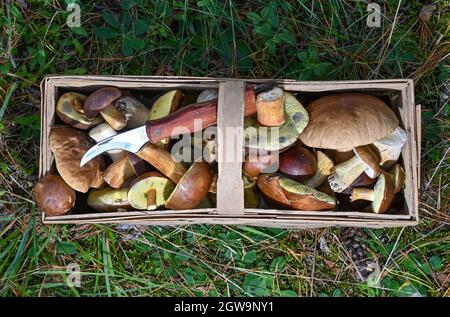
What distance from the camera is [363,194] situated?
235 centimetres

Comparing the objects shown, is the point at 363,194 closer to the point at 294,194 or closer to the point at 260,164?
the point at 294,194

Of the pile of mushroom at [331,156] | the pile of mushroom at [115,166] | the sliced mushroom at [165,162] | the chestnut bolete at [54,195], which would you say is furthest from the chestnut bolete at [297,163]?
the chestnut bolete at [54,195]

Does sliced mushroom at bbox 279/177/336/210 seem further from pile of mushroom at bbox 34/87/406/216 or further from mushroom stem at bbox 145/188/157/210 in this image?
mushroom stem at bbox 145/188/157/210

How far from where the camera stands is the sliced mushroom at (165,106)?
2363 millimetres

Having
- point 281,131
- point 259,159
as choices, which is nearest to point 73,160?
point 259,159

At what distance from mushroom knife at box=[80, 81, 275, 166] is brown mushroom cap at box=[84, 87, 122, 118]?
0.53 ft

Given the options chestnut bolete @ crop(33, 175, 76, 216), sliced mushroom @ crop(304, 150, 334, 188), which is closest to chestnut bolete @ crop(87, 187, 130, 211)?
chestnut bolete @ crop(33, 175, 76, 216)

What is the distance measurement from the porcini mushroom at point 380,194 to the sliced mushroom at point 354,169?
0.14 ft

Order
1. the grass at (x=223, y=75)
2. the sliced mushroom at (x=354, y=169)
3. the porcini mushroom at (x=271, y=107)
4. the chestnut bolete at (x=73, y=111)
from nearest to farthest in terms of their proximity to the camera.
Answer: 1. the porcini mushroom at (x=271, y=107)
2. the sliced mushroom at (x=354, y=169)
3. the chestnut bolete at (x=73, y=111)
4. the grass at (x=223, y=75)

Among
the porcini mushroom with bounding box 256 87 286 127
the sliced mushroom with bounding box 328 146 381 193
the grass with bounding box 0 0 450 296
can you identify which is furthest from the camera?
the grass with bounding box 0 0 450 296

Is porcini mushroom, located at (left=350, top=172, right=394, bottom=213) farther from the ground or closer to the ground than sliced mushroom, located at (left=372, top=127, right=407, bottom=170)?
closer to the ground

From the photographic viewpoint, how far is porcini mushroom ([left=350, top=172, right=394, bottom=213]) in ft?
7.52

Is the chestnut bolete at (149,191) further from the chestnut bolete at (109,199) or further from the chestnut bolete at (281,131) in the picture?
the chestnut bolete at (281,131)

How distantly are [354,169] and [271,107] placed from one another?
0.48m
